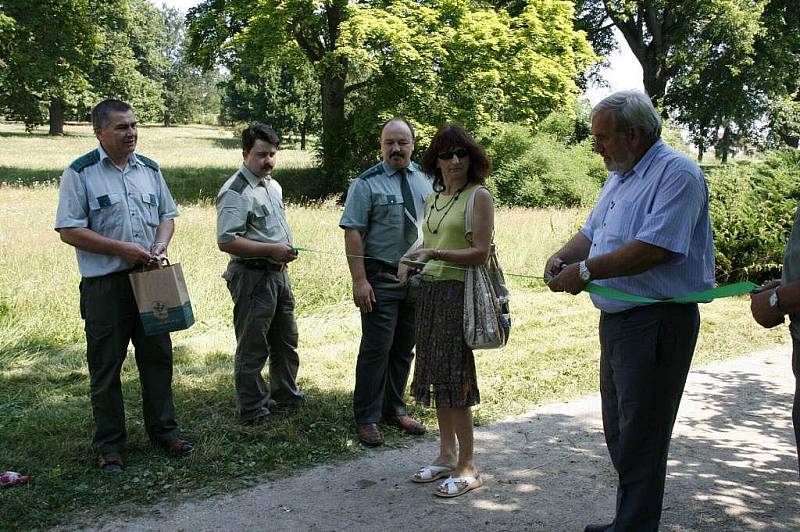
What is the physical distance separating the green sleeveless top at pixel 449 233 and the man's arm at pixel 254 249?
4.08ft

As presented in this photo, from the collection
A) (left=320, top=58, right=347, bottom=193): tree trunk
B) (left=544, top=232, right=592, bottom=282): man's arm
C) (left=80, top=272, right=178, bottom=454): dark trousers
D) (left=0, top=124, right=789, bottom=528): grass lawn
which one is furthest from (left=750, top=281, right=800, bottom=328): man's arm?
(left=320, top=58, right=347, bottom=193): tree trunk

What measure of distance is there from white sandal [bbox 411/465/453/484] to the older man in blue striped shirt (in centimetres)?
125

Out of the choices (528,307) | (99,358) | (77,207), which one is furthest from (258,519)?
(528,307)

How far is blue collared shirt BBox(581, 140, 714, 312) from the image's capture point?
2.90m

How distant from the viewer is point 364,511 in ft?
12.8

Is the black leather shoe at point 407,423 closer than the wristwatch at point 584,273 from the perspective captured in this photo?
No

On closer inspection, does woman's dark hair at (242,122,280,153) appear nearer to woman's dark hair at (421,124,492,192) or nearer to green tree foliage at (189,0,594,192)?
woman's dark hair at (421,124,492,192)

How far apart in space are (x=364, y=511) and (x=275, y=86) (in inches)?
1994

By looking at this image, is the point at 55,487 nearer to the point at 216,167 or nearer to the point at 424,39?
the point at 424,39

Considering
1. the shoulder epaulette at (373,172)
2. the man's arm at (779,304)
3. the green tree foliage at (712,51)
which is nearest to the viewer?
the man's arm at (779,304)

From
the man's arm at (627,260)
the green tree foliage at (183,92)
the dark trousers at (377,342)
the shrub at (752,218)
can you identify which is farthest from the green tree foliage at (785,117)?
the green tree foliage at (183,92)

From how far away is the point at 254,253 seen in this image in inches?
192

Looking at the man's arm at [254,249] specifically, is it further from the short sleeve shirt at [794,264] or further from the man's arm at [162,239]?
the short sleeve shirt at [794,264]

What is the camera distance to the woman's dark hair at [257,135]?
16.5ft
